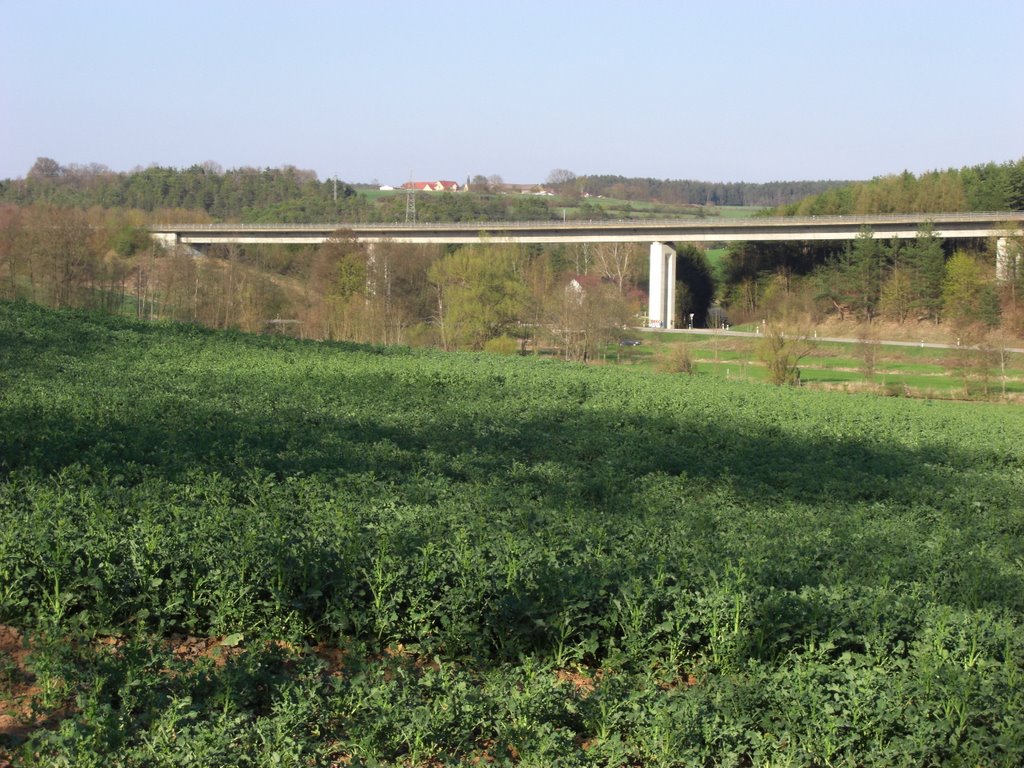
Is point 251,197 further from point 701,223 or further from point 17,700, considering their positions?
point 17,700

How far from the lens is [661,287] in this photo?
95.4m

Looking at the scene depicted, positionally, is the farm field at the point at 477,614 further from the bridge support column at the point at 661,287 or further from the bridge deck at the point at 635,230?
the bridge support column at the point at 661,287

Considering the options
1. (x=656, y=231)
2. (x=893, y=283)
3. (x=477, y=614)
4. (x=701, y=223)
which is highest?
(x=701, y=223)

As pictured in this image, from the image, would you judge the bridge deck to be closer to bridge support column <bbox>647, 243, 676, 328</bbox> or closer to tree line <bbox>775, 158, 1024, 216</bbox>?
bridge support column <bbox>647, 243, 676, 328</bbox>

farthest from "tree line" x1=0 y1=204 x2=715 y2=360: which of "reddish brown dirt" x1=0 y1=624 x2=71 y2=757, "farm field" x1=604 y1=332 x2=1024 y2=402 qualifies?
"reddish brown dirt" x1=0 y1=624 x2=71 y2=757

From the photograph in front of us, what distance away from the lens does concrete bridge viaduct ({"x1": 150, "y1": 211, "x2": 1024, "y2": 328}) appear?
90312mm

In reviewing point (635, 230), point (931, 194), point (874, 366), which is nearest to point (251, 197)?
point (635, 230)

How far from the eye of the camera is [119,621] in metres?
8.84

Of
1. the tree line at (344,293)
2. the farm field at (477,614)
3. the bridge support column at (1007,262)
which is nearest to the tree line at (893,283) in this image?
the bridge support column at (1007,262)

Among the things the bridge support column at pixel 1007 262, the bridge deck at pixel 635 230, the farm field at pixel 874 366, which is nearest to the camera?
the farm field at pixel 874 366

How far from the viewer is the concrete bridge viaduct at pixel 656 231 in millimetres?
90312

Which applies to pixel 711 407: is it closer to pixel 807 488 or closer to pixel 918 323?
pixel 807 488

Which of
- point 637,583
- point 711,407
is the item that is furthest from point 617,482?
point 711,407

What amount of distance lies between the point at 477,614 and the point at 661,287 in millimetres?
88543
